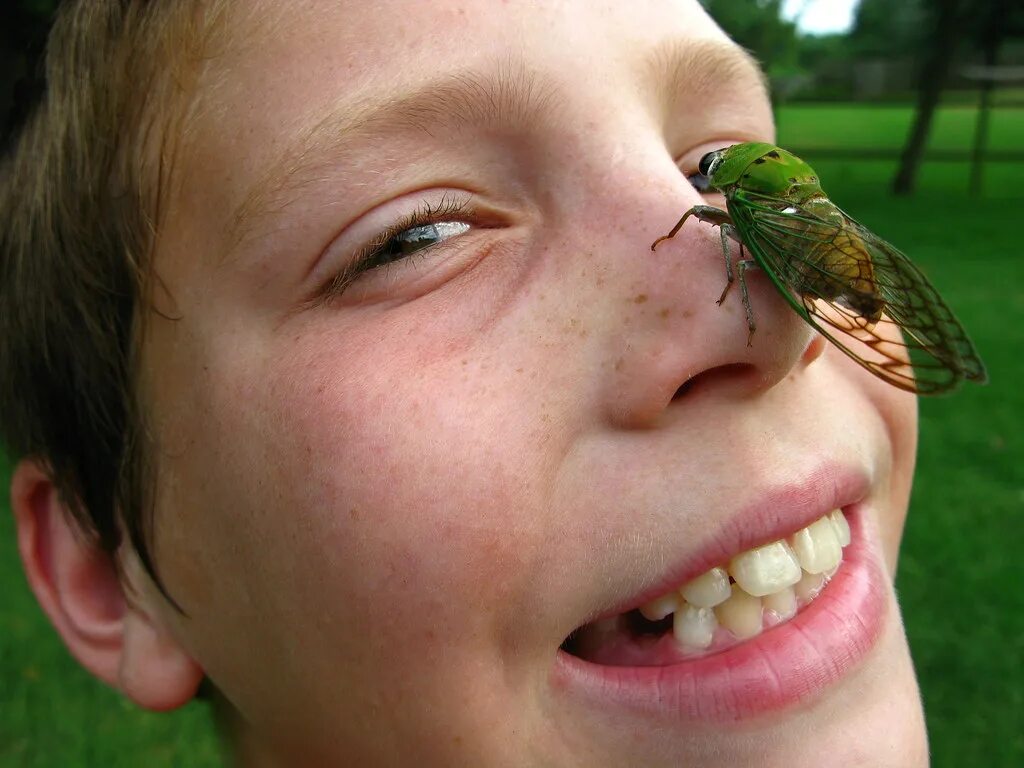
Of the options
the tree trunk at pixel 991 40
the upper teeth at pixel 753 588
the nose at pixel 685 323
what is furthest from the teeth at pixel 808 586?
the tree trunk at pixel 991 40

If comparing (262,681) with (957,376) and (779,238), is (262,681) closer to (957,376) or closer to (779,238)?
(779,238)

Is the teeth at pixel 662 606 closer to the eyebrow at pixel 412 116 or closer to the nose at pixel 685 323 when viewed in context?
the nose at pixel 685 323

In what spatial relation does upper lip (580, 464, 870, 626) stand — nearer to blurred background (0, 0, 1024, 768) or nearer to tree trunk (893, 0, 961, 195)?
blurred background (0, 0, 1024, 768)

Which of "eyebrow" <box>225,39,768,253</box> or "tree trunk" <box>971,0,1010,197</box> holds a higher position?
"eyebrow" <box>225,39,768,253</box>

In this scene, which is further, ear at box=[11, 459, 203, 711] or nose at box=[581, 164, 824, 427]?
ear at box=[11, 459, 203, 711]

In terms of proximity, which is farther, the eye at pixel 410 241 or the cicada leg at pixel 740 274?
the eye at pixel 410 241

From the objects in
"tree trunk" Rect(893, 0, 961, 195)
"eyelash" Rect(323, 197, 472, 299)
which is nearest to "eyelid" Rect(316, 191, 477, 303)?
"eyelash" Rect(323, 197, 472, 299)

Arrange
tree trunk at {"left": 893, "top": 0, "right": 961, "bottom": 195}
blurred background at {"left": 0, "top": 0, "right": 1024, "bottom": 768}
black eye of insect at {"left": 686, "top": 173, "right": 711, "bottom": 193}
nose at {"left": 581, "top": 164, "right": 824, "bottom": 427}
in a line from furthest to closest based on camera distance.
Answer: tree trunk at {"left": 893, "top": 0, "right": 961, "bottom": 195} < blurred background at {"left": 0, "top": 0, "right": 1024, "bottom": 768} < black eye of insect at {"left": 686, "top": 173, "right": 711, "bottom": 193} < nose at {"left": 581, "top": 164, "right": 824, "bottom": 427}
